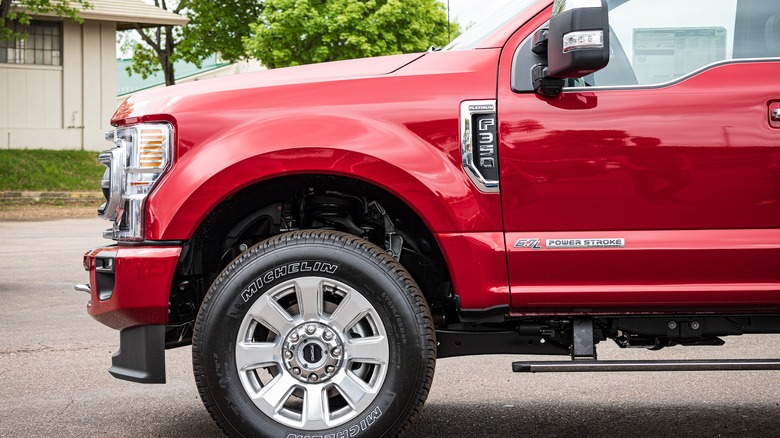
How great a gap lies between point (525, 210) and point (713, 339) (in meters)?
1.08

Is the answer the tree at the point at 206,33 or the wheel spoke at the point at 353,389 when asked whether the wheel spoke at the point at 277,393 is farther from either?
the tree at the point at 206,33

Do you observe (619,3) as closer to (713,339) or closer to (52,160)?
(713,339)

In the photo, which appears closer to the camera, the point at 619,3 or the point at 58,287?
the point at 619,3

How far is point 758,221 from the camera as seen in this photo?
3.77 m

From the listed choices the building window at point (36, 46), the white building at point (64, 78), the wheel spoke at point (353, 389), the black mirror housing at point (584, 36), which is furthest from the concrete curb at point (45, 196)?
the black mirror housing at point (584, 36)

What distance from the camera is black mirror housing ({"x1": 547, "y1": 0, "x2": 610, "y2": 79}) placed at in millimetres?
3518

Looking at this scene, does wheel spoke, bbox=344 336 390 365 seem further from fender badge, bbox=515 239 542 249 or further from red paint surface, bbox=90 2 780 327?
fender badge, bbox=515 239 542 249

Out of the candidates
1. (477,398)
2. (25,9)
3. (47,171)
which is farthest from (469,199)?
(25,9)

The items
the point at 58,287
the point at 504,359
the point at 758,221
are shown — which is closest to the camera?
the point at 758,221

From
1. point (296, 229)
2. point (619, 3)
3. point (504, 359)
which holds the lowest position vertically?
point (504, 359)

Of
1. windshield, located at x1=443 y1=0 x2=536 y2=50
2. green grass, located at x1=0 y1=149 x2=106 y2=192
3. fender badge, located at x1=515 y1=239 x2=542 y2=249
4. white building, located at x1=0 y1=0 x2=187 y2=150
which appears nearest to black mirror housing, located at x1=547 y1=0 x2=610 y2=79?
windshield, located at x1=443 y1=0 x2=536 y2=50

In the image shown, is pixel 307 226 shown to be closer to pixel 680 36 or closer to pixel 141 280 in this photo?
pixel 141 280

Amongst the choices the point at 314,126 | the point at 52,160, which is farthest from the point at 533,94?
the point at 52,160

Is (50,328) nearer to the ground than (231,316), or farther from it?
nearer to the ground
